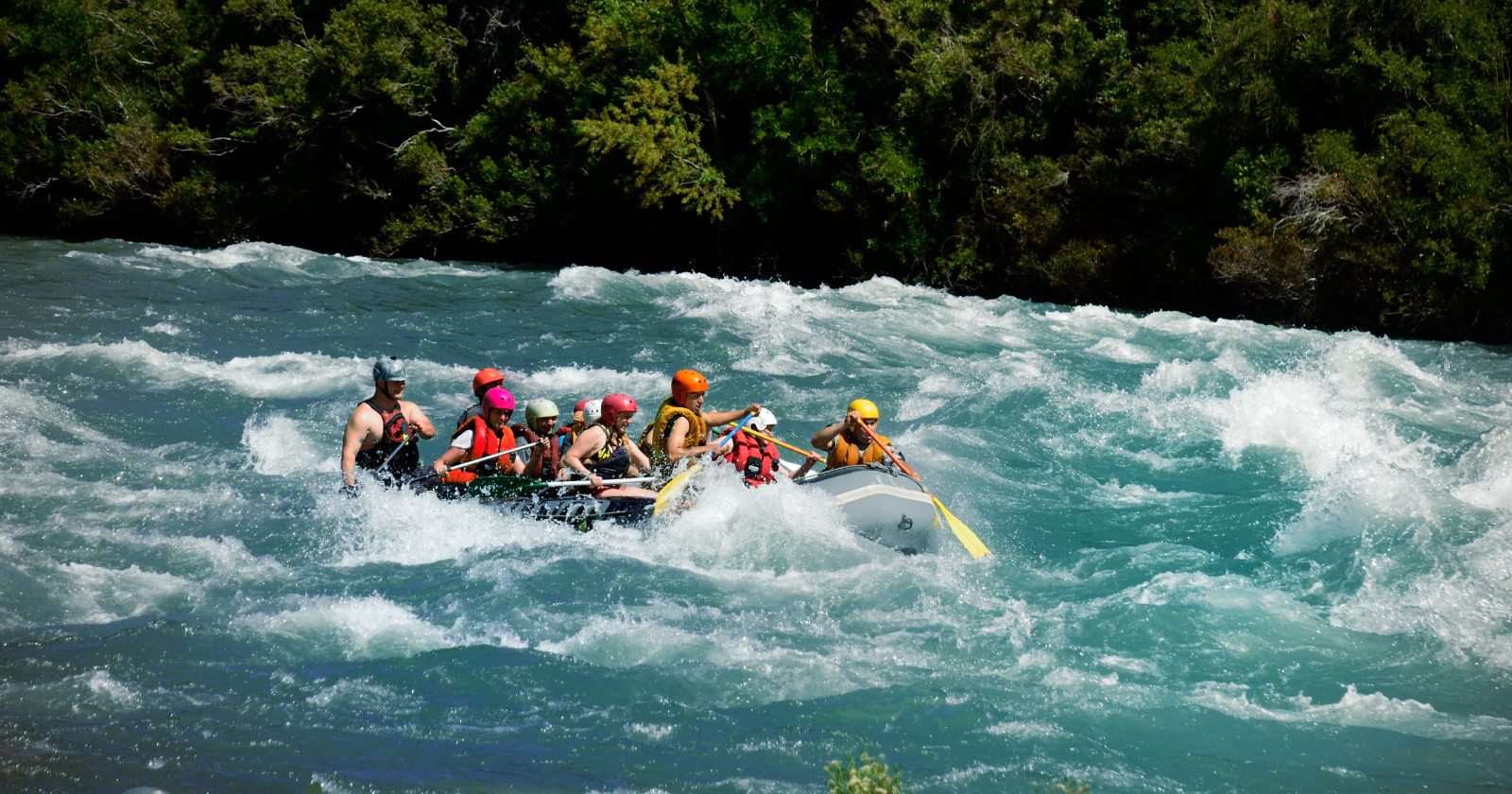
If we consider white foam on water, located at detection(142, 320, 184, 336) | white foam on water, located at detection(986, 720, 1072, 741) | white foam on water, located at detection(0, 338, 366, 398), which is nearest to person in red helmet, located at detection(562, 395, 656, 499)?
white foam on water, located at detection(986, 720, 1072, 741)

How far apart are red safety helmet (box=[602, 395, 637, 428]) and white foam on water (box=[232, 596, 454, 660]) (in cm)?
264

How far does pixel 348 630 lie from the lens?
7113mm

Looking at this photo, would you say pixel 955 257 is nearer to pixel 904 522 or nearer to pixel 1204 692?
pixel 904 522

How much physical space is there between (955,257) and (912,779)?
16.9m

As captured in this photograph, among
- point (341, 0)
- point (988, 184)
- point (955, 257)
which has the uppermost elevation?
point (341, 0)

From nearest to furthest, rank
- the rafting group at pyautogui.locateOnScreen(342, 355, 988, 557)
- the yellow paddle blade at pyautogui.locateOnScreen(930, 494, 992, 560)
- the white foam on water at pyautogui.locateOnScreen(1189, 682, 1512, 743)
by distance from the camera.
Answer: the white foam on water at pyautogui.locateOnScreen(1189, 682, 1512, 743) → the yellow paddle blade at pyautogui.locateOnScreen(930, 494, 992, 560) → the rafting group at pyautogui.locateOnScreen(342, 355, 988, 557)

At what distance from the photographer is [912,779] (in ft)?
18.9

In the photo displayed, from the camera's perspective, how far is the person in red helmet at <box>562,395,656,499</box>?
9539 millimetres

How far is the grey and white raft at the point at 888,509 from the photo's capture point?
8.87 meters

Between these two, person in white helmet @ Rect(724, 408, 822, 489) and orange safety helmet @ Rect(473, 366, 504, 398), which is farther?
orange safety helmet @ Rect(473, 366, 504, 398)

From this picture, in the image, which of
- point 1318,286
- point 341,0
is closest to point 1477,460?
point 1318,286

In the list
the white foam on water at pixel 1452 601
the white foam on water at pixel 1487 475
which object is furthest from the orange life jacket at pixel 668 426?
the white foam on water at pixel 1487 475

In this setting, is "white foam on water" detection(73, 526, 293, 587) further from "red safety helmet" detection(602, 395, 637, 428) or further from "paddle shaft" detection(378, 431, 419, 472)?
"red safety helmet" detection(602, 395, 637, 428)

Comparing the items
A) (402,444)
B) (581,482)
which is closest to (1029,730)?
(581,482)
